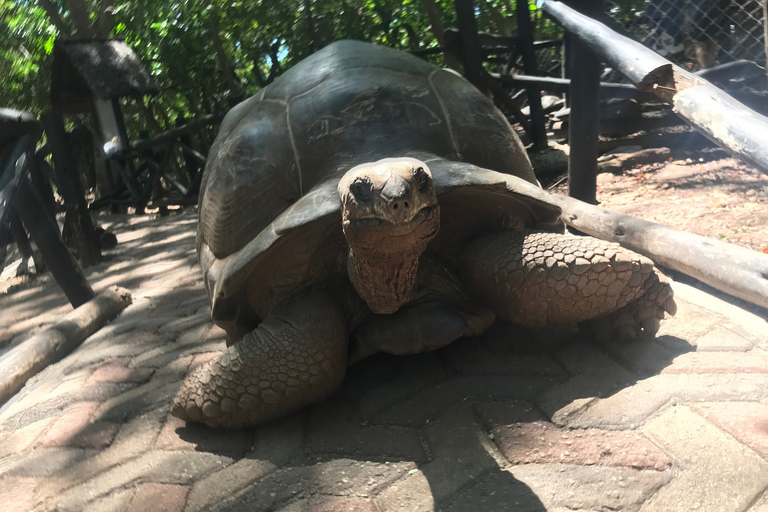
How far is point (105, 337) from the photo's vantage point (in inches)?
127

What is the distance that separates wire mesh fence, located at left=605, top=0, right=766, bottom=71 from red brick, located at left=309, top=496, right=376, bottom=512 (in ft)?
15.3

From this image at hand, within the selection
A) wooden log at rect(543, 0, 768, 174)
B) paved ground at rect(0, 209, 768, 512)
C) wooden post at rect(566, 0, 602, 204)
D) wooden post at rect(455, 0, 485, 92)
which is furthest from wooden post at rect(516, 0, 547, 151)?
paved ground at rect(0, 209, 768, 512)

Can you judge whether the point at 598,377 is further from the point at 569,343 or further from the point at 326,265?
the point at 326,265

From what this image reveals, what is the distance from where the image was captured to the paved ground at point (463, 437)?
53.0 inches

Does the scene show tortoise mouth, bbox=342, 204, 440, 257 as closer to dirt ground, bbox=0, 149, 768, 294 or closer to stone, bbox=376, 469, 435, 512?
stone, bbox=376, 469, 435, 512

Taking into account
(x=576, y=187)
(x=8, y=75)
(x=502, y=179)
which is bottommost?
(x=576, y=187)

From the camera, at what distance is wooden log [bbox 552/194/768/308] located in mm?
2061

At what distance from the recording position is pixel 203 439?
186cm

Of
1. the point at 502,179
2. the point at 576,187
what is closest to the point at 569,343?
the point at 502,179

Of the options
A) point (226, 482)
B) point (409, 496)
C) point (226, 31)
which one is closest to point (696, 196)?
point (409, 496)

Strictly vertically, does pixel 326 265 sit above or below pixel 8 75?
below

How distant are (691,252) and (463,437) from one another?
144 cm

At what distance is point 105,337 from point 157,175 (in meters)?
6.37

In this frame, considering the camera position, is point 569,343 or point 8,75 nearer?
point 569,343
